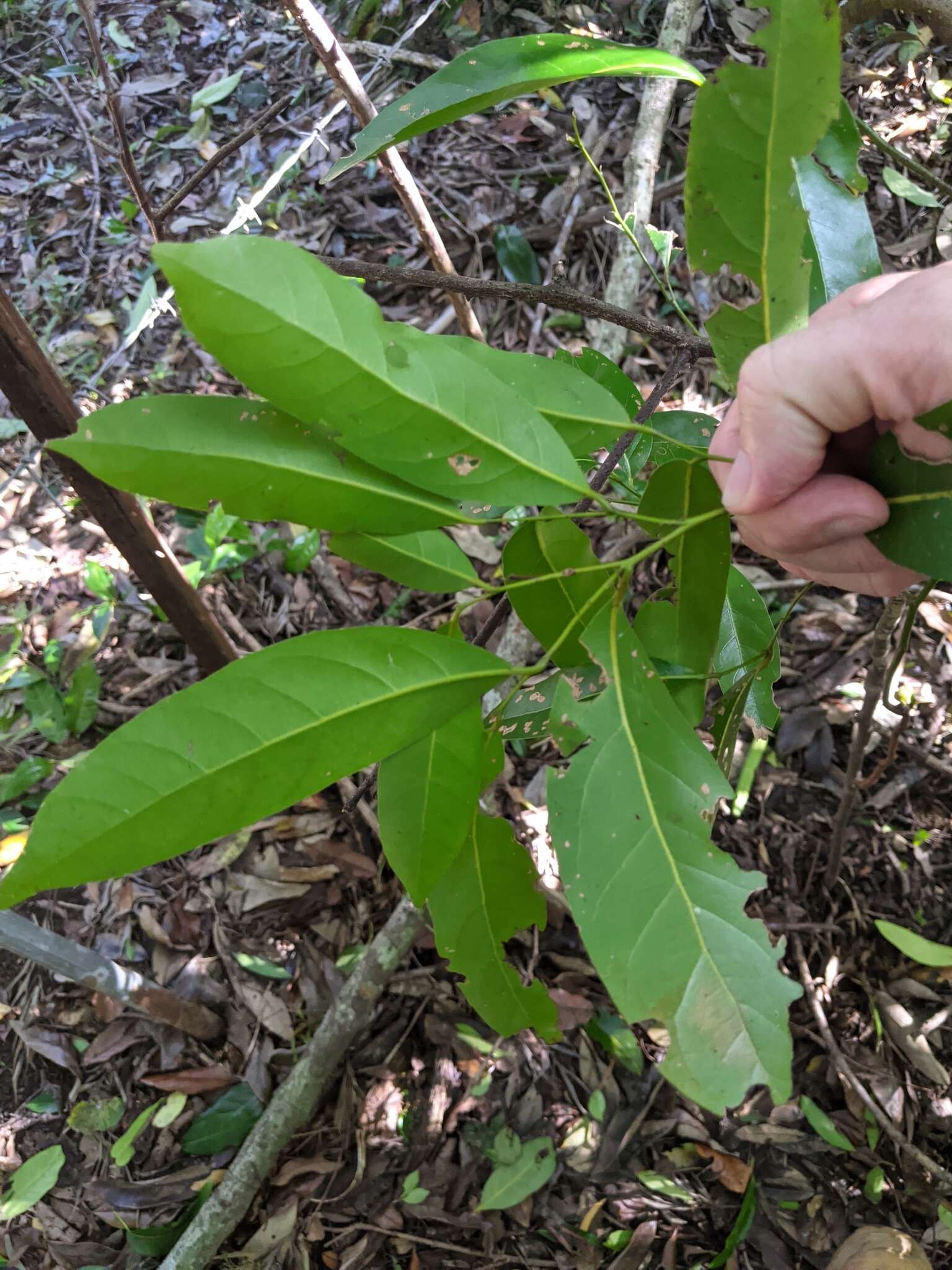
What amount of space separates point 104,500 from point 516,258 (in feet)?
6.61

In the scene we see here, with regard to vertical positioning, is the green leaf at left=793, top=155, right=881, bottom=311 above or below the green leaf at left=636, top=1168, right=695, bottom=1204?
above

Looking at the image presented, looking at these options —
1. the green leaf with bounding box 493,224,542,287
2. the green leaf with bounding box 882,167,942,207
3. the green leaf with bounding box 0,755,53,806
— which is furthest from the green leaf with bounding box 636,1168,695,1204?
the green leaf with bounding box 882,167,942,207

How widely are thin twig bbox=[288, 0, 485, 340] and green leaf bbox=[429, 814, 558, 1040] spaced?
0.92 m

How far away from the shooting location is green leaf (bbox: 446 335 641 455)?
3.01ft

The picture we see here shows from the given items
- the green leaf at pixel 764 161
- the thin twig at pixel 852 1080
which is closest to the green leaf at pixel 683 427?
the green leaf at pixel 764 161

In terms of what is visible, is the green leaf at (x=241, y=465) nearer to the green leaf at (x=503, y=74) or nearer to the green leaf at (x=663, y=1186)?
the green leaf at (x=503, y=74)

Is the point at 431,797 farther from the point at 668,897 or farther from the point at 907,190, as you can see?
the point at 907,190

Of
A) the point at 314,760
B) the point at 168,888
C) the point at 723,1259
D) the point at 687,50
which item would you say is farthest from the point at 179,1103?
the point at 687,50

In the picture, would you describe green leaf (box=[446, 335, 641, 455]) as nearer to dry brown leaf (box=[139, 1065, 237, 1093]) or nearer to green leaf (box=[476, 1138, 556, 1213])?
green leaf (box=[476, 1138, 556, 1213])

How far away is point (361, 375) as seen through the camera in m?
0.73

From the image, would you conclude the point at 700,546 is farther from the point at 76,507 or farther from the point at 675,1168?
the point at 76,507

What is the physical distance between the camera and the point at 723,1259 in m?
1.74

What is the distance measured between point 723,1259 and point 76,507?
294cm

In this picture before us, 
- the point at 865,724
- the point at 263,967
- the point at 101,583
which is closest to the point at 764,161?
the point at 865,724
